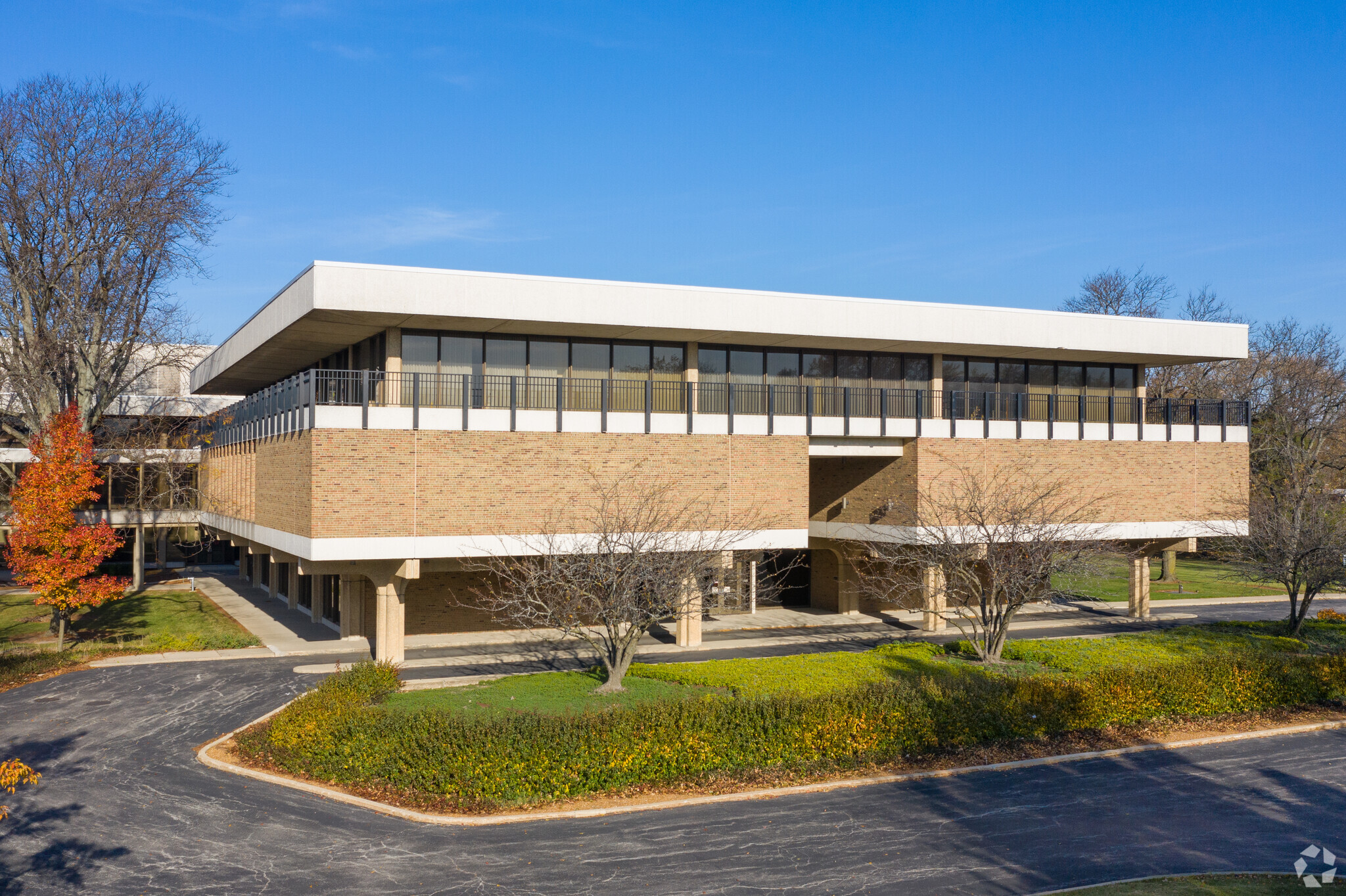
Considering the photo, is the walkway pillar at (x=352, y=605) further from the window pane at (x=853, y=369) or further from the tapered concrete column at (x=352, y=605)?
the window pane at (x=853, y=369)

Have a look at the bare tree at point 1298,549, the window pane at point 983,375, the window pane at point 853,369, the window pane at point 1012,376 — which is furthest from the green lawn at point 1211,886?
the window pane at point 1012,376

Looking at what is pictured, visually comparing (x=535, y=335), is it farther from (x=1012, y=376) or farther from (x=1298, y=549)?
(x=1298, y=549)

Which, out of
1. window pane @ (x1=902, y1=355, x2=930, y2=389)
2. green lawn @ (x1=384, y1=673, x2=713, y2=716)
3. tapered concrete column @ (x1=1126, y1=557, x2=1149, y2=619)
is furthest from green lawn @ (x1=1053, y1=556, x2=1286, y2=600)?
green lawn @ (x1=384, y1=673, x2=713, y2=716)

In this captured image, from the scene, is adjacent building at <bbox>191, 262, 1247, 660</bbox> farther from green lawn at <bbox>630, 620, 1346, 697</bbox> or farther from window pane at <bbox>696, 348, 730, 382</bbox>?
green lawn at <bbox>630, 620, 1346, 697</bbox>

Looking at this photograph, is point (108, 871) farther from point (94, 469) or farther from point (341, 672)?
point (94, 469)

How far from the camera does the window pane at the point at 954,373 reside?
3375cm

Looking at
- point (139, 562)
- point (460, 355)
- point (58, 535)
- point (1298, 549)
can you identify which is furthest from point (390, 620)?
point (1298, 549)

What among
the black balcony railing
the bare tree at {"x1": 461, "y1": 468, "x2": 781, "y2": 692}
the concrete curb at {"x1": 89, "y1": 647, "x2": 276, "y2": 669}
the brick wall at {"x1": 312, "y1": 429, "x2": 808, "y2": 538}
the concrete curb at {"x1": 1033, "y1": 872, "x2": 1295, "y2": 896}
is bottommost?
the concrete curb at {"x1": 1033, "y1": 872, "x2": 1295, "y2": 896}

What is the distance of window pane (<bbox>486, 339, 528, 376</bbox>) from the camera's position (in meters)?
28.2

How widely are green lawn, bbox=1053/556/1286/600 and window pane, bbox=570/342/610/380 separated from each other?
2108cm

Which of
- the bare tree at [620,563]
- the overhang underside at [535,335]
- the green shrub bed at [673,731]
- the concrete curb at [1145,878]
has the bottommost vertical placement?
the concrete curb at [1145,878]

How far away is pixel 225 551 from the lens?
180 ft

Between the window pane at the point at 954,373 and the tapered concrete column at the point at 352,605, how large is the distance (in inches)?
793

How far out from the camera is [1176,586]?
47.2 metres
